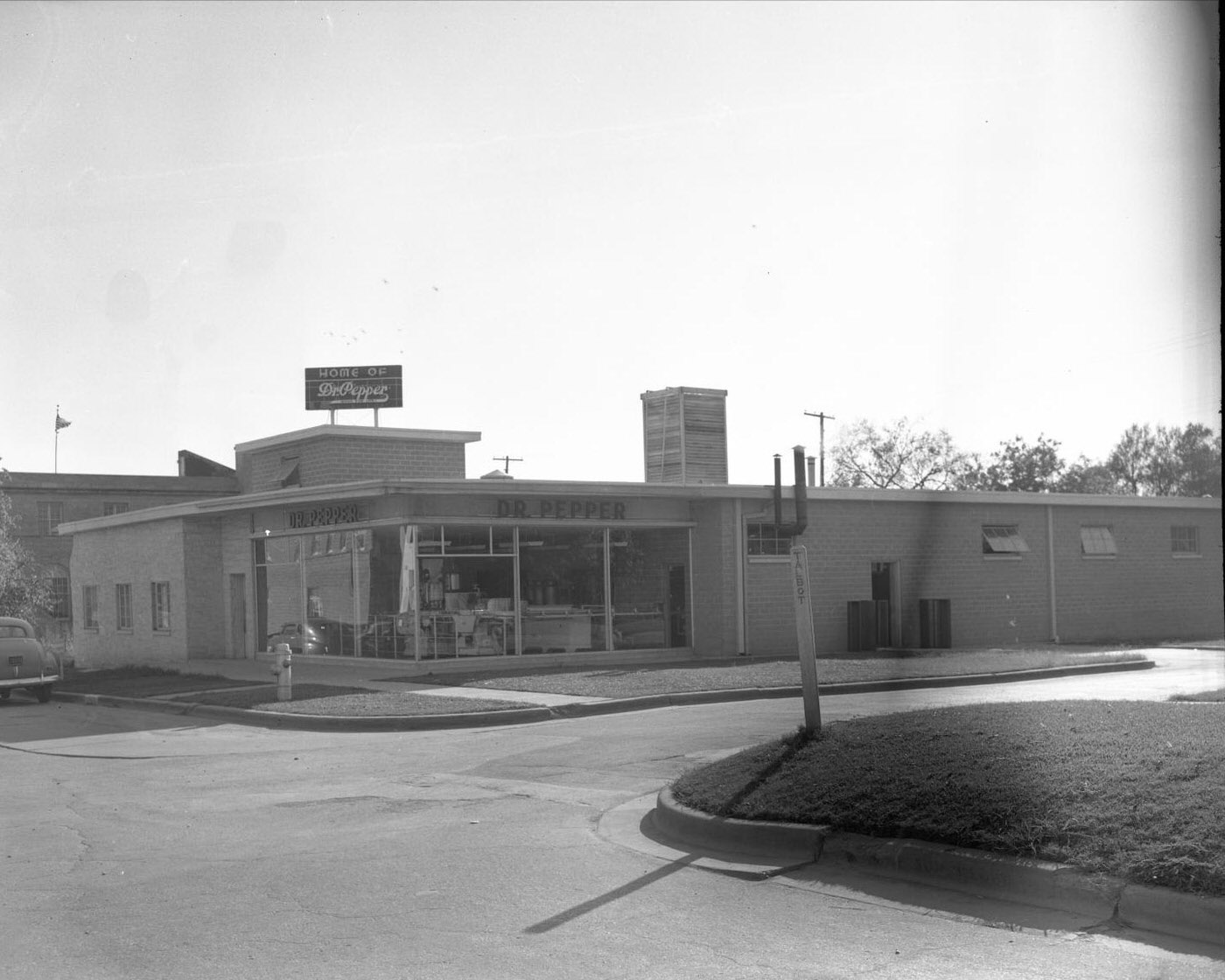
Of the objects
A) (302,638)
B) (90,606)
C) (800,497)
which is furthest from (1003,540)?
(90,606)

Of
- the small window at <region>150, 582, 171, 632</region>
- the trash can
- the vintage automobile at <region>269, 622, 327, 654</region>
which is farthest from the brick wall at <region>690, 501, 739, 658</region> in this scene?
the small window at <region>150, 582, 171, 632</region>

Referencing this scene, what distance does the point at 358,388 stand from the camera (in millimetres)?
34531

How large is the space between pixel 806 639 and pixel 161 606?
2452 cm

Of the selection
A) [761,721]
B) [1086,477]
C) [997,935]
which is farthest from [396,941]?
[1086,477]

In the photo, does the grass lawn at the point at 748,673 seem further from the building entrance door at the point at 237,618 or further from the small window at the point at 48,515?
the small window at the point at 48,515

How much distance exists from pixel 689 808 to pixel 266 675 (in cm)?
1729

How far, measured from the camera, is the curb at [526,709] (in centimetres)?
1697

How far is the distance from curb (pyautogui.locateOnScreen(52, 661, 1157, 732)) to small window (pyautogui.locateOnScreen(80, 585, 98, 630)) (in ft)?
47.7

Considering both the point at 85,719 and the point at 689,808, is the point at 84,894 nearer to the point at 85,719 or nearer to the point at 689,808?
the point at 689,808

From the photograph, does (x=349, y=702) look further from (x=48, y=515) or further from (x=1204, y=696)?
(x=48, y=515)

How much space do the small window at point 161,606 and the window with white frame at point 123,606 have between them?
175 centimetres

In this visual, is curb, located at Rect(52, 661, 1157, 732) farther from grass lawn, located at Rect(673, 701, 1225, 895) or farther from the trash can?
grass lawn, located at Rect(673, 701, 1225, 895)

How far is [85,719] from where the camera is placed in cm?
1986

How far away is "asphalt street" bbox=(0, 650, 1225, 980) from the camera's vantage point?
6.23 metres
